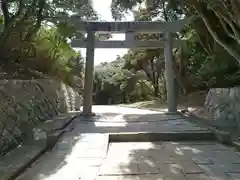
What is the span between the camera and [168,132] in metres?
5.86

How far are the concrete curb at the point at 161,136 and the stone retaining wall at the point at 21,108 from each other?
71.3 inches

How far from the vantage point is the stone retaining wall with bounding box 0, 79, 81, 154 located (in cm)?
433

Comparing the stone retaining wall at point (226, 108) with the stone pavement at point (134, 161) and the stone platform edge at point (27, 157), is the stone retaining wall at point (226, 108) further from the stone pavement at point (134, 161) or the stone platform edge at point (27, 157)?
the stone platform edge at point (27, 157)

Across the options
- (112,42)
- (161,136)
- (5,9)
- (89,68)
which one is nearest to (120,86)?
(112,42)

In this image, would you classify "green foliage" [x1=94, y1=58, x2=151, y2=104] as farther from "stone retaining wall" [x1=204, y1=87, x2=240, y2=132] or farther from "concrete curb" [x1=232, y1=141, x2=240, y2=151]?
"concrete curb" [x1=232, y1=141, x2=240, y2=151]

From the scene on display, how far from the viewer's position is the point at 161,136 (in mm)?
5723

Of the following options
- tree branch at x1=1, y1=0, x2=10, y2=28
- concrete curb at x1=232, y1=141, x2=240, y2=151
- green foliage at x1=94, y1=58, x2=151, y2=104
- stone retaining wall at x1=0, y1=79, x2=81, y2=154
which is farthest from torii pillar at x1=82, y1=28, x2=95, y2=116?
green foliage at x1=94, y1=58, x2=151, y2=104

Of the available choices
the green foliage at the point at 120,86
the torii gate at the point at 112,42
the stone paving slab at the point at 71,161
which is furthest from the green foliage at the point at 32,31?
the green foliage at the point at 120,86

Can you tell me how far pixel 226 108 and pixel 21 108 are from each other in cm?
530

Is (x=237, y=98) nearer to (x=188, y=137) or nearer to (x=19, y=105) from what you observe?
(x=188, y=137)

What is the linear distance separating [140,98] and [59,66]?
13980 millimetres

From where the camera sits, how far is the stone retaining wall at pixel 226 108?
682 cm

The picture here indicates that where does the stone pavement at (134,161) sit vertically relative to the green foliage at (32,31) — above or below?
below

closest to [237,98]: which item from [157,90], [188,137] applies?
[188,137]
